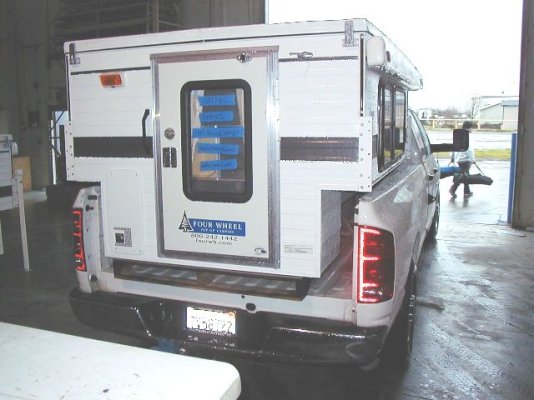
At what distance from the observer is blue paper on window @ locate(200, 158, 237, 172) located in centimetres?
311

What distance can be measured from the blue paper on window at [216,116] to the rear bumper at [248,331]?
1.12 meters

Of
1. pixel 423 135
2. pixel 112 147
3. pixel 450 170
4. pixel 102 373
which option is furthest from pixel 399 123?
pixel 450 170

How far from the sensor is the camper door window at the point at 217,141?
3.02 meters

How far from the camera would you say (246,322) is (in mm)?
3016

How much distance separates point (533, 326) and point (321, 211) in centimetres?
282

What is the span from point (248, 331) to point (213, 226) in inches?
Answer: 25.3

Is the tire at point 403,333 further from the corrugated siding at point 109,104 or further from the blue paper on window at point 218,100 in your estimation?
the corrugated siding at point 109,104

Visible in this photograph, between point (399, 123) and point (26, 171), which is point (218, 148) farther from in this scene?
point (26, 171)

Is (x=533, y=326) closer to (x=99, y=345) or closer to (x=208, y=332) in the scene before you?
(x=208, y=332)


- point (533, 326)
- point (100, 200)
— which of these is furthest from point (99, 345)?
point (533, 326)

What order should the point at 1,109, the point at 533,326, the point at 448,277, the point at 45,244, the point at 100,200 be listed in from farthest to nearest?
1. the point at 1,109
2. the point at 45,244
3. the point at 448,277
4. the point at 533,326
5. the point at 100,200

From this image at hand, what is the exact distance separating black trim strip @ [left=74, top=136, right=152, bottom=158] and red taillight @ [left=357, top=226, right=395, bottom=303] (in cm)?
142

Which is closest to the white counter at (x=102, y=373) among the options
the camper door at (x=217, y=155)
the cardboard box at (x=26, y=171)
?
the camper door at (x=217, y=155)

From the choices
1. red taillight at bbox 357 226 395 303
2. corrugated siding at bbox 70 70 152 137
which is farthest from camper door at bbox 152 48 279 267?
red taillight at bbox 357 226 395 303
